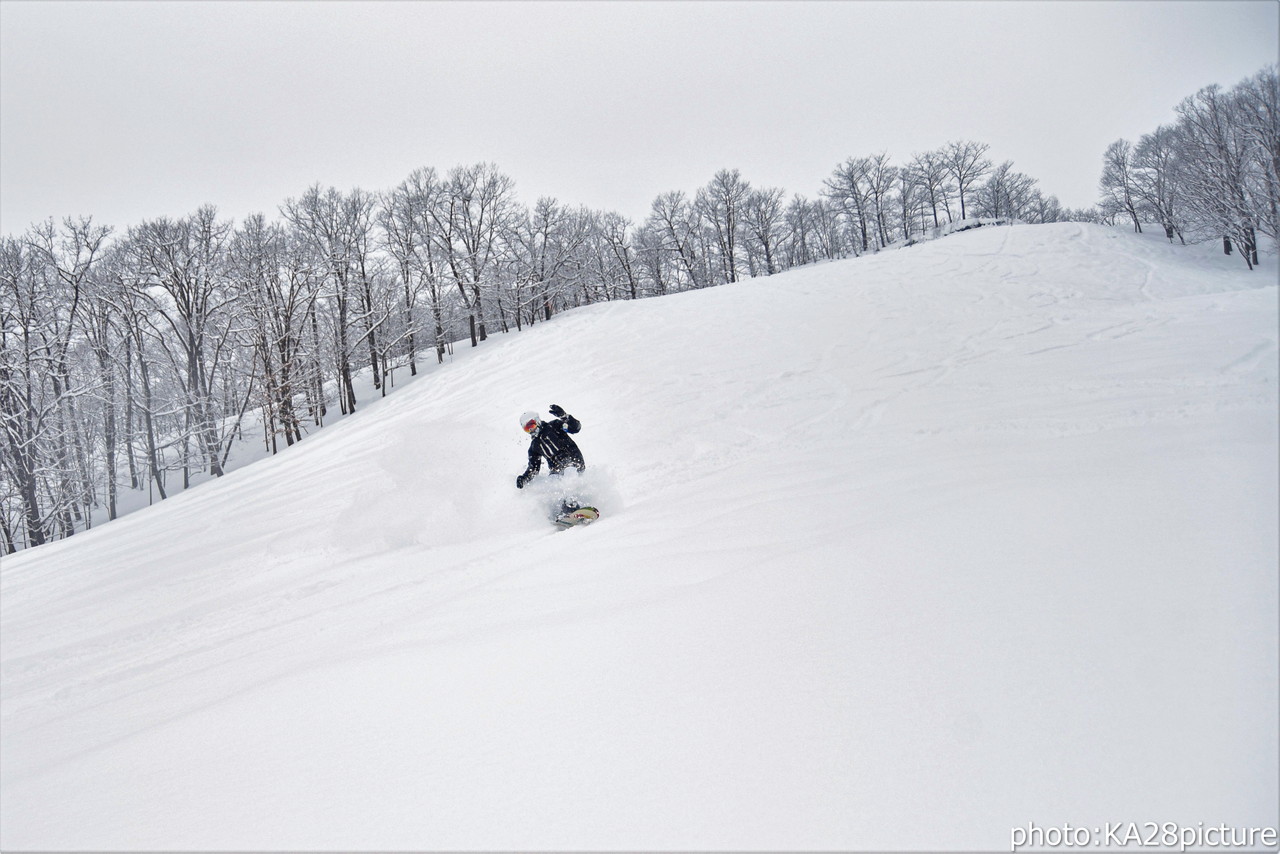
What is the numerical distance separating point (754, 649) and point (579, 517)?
3292mm

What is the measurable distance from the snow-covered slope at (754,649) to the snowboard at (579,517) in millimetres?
308

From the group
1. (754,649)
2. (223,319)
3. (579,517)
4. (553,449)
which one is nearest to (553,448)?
(553,449)

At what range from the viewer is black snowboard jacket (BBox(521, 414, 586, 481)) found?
5953 millimetres

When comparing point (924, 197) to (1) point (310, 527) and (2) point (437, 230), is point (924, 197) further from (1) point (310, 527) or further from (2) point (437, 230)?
(1) point (310, 527)

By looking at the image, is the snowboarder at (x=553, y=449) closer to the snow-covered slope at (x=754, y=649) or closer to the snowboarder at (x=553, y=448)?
the snowboarder at (x=553, y=448)

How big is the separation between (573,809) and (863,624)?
5.28 feet

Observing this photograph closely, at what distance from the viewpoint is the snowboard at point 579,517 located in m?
5.53

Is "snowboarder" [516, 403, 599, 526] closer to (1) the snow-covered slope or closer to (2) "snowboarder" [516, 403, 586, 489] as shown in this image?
(2) "snowboarder" [516, 403, 586, 489]

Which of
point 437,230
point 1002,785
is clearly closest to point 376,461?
A: point 1002,785

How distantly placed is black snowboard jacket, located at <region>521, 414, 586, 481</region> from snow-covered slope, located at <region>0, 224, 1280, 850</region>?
481 millimetres

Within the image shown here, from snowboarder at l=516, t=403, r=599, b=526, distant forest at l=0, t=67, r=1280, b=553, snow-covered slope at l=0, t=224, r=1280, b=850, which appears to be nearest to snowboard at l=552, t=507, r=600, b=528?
snow-covered slope at l=0, t=224, r=1280, b=850

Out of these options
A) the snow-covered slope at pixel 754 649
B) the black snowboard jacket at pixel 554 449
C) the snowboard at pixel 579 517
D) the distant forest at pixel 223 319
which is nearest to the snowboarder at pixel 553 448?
the black snowboard jacket at pixel 554 449

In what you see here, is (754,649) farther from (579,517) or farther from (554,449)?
(554,449)

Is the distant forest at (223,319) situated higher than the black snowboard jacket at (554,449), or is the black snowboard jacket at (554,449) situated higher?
the distant forest at (223,319)
